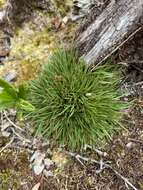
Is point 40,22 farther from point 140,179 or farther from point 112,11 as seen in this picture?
point 140,179

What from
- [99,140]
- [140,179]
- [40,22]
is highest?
[40,22]

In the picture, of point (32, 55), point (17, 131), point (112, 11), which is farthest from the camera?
point (32, 55)

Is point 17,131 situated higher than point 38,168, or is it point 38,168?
point 17,131

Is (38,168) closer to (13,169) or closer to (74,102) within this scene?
(13,169)

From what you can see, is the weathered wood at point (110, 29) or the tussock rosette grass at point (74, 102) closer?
the weathered wood at point (110, 29)

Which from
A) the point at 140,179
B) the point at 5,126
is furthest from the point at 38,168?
the point at 140,179

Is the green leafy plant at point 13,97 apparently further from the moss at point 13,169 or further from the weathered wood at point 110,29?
the weathered wood at point 110,29

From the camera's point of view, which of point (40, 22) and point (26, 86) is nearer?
point (26, 86)

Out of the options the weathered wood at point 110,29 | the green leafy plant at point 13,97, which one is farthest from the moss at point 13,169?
the weathered wood at point 110,29
